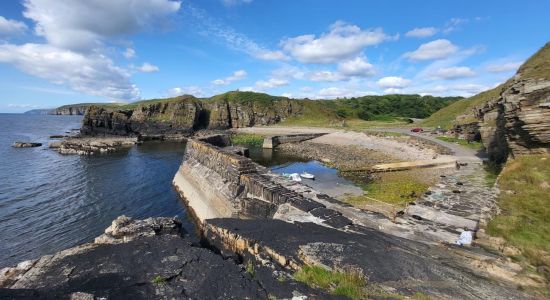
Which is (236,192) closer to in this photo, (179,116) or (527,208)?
(527,208)

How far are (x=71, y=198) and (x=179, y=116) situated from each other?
2456 inches

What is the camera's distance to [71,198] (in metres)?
28.1

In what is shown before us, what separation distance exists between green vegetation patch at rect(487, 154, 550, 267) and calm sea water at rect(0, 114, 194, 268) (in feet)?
60.7

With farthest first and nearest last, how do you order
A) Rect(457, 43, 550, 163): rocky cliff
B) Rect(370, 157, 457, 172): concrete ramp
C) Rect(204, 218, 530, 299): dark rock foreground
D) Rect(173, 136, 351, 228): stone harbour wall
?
Rect(370, 157, 457, 172): concrete ramp → Rect(457, 43, 550, 163): rocky cliff → Rect(173, 136, 351, 228): stone harbour wall → Rect(204, 218, 530, 299): dark rock foreground

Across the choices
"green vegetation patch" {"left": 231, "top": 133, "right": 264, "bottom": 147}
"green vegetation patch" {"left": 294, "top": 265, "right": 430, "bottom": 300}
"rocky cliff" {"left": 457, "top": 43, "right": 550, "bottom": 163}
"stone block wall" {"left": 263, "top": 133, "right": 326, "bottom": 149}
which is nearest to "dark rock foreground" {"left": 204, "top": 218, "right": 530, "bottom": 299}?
"green vegetation patch" {"left": 294, "top": 265, "right": 430, "bottom": 300}

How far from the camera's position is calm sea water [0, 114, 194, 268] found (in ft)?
64.7

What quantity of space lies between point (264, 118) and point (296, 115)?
11.9 metres

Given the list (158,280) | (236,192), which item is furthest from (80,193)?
(158,280)

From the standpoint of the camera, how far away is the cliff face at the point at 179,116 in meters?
81.1

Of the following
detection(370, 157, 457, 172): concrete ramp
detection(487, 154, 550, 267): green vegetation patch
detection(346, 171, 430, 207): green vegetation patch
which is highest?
detection(487, 154, 550, 267): green vegetation patch

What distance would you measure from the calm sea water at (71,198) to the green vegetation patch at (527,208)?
60.7 ft

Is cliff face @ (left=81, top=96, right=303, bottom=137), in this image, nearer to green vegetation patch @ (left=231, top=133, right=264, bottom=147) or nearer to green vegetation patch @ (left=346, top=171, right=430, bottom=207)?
green vegetation patch @ (left=231, top=133, right=264, bottom=147)

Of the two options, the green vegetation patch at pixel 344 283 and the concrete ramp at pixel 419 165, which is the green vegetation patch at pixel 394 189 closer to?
the concrete ramp at pixel 419 165

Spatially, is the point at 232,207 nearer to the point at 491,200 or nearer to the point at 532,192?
the point at 491,200
